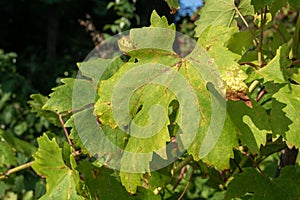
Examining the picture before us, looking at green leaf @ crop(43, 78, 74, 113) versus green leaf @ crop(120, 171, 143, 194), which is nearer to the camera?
green leaf @ crop(120, 171, 143, 194)

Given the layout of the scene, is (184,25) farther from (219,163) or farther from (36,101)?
(219,163)

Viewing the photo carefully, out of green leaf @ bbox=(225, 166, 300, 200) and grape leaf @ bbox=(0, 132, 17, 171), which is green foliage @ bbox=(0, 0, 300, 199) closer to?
green leaf @ bbox=(225, 166, 300, 200)

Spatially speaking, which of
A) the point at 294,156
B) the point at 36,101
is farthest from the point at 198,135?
the point at 36,101

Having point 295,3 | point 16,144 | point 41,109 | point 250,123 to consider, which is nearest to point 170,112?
point 250,123

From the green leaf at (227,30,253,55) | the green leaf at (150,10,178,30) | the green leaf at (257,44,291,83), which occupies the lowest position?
the green leaf at (257,44,291,83)

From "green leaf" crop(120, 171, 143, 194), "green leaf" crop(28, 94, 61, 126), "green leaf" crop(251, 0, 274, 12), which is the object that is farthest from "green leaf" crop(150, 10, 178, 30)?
"green leaf" crop(28, 94, 61, 126)

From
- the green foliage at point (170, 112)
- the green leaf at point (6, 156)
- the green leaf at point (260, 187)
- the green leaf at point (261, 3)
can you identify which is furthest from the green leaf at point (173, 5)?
the green leaf at point (6, 156)

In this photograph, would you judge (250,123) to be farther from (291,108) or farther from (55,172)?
(55,172)
